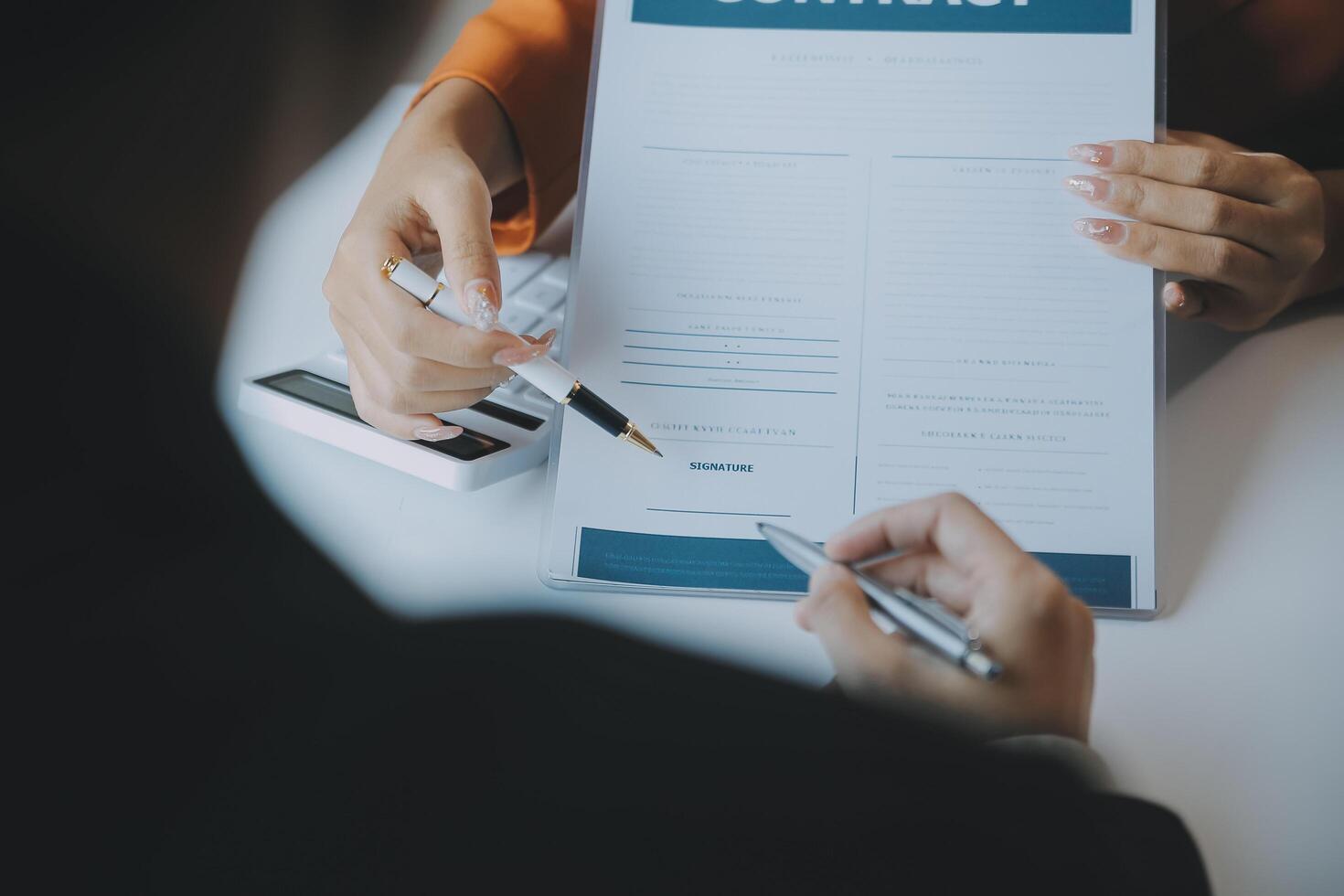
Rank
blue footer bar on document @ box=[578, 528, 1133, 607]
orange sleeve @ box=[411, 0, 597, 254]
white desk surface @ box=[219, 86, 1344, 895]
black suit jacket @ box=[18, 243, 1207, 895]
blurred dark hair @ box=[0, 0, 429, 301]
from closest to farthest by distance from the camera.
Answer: black suit jacket @ box=[18, 243, 1207, 895]
white desk surface @ box=[219, 86, 1344, 895]
blue footer bar on document @ box=[578, 528, 1133, 607]
blurred dark hair @ box=[0, 0, 429, 301]
orange sleeve @ box=[411, 0, 597, 254]

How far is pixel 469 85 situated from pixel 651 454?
0.39 meters

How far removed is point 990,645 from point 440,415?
16.7 inches

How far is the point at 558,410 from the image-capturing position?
639 mm

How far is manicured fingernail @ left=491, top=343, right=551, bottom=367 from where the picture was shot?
1.96ft

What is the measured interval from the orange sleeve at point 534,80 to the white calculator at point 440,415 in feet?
0.51

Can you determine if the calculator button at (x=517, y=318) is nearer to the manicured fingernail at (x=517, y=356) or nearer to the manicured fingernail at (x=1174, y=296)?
the manicured fingernail at (x=517, y=356)

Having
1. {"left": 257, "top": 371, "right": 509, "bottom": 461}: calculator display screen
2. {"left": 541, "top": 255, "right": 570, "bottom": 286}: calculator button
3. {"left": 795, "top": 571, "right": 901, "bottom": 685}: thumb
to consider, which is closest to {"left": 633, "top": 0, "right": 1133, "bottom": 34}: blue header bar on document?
{"left": 541, "top": 255, "right": 570, "bottom": 286}: calculator button

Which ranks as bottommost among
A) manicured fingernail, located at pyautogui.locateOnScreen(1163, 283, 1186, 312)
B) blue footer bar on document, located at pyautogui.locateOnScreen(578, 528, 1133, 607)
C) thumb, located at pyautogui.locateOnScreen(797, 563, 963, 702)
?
thumb, located at pyautogui.locateOnScreen(797, 563, 963, 702)

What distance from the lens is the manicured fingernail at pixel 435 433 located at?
65 cm

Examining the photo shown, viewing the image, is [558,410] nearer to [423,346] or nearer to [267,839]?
[423,346]

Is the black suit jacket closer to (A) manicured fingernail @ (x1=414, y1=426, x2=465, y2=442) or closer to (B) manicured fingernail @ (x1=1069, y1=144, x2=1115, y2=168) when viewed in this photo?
(A) manicured fingernail @ (x1=414, y1=426, x2=465, y2=442)

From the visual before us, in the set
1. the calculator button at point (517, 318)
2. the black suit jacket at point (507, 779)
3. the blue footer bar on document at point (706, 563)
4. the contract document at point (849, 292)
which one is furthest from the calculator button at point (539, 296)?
the black suit jacket at point (507, 779)

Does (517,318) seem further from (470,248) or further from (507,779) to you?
(507,779)

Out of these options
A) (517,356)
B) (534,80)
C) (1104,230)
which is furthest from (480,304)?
(1104,230)
